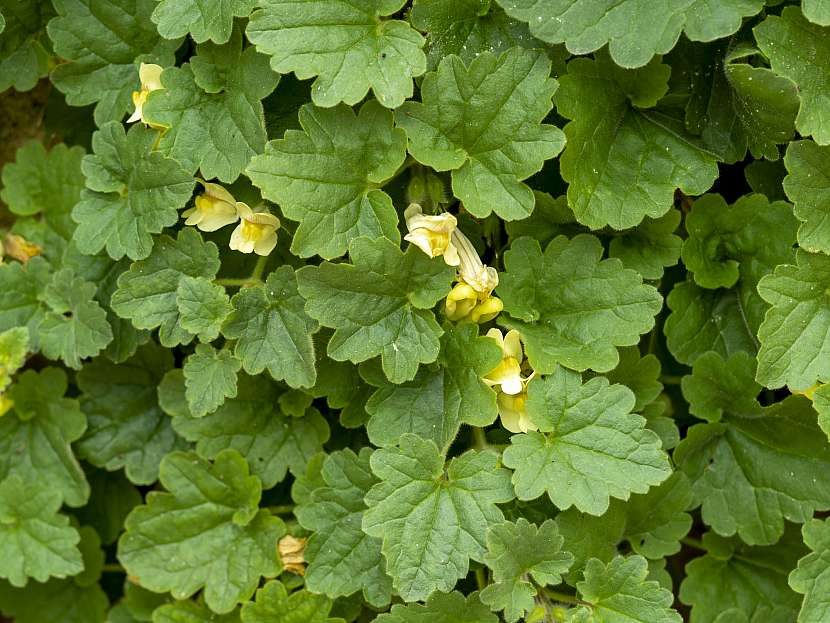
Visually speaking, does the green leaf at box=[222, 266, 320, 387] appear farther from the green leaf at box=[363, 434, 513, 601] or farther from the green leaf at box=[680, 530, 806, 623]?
the green leaf at box=[680, 530, 806, 623]

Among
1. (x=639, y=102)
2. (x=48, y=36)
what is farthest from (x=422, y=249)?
(x=48, y=36)

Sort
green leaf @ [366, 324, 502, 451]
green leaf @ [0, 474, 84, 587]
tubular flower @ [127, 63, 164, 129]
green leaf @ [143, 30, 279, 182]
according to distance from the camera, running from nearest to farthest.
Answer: green leaf @ [366, 324, 502, 451], green leaf @ [143, 30, 279, 182], tubular flower @ [127, 63, 164, 129], green leaf @ [0, 474, 84, 587]

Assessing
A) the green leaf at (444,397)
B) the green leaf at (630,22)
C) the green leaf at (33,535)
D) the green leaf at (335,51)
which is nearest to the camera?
the green leaf at (630,22)

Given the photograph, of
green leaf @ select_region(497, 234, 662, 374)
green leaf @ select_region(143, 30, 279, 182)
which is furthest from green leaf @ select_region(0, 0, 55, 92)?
green leaf @ select_region(497, 234, 662, 374)

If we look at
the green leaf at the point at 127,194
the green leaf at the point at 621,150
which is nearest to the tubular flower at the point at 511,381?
the green leaf at the point at 621,150

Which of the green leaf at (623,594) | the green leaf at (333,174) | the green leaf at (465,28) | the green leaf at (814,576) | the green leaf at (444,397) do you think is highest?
the green leaf at (465,28)

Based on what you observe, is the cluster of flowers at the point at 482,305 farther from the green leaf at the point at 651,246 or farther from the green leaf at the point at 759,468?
the green leaf at the point at 759,468

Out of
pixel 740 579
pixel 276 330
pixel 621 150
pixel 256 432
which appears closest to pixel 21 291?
pixel 256 432
